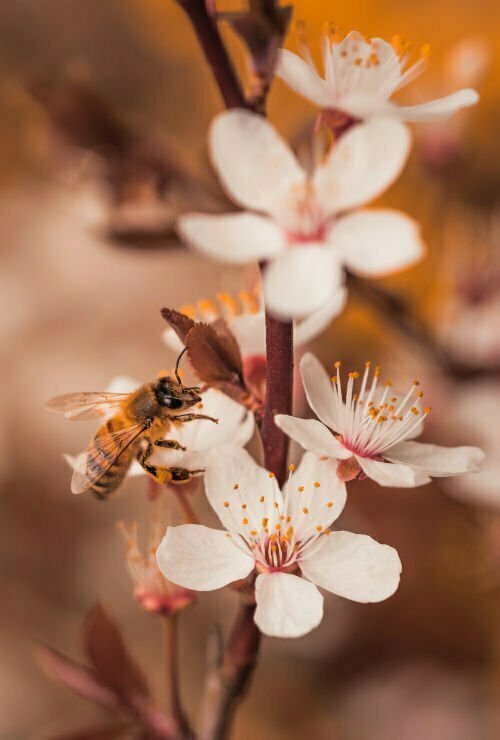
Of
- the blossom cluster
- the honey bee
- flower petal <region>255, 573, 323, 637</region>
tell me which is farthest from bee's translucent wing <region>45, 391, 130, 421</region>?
flower petal <region>255, 573, 323, 637</region>

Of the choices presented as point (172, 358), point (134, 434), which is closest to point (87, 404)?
point (134, 434)

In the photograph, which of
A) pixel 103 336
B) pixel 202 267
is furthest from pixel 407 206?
pixel 103 336

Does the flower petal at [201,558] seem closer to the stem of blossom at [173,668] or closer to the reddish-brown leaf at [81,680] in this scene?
the stem of blossom at [173,668]

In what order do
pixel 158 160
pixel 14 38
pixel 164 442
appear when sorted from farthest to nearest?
pixel 14 38 → pixel 158 160 → pixel 164 442

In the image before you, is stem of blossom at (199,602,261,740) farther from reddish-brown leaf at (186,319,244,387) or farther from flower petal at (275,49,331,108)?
flower petal at (275,49,331,108)

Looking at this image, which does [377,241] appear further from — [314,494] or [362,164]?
[314,494]

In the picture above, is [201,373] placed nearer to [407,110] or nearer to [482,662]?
[407,110]

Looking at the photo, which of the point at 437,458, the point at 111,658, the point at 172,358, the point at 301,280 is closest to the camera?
the point at 301,280
